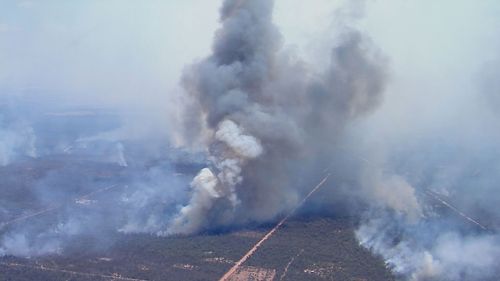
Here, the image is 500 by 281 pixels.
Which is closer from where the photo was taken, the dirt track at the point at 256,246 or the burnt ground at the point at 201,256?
the burnt ground at the point at 201,256

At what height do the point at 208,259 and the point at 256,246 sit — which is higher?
the point at 256,246

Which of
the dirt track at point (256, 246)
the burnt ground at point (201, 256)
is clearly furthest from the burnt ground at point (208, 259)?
the dirt track at point (256, 246)

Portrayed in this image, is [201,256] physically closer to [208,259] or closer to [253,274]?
[208,259]

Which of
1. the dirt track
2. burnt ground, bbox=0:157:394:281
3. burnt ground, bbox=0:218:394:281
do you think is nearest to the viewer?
burnt ground, bbox=0:218:394:281

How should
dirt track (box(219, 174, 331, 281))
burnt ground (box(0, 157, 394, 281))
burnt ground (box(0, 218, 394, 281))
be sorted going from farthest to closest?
dirt track (box(219, 174, 331, 281)), burnt ground (box(0, 157, 394, 281)), burnt ground (box(0, 218, 394, 281))

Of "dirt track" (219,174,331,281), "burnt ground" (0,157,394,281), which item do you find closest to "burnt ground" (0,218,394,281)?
"burnt ground" (0,157,394,281)

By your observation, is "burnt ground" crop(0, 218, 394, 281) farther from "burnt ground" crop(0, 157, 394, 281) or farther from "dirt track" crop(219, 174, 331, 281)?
"dirt track" crop(219, 174, 331, 281)

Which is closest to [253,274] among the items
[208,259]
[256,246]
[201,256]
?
[208,259]

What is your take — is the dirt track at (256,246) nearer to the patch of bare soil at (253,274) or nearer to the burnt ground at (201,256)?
the patch of bare soil at (253,274)

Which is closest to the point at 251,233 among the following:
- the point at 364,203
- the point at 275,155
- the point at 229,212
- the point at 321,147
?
the point at 229,212

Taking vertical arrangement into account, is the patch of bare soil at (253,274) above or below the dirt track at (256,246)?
below

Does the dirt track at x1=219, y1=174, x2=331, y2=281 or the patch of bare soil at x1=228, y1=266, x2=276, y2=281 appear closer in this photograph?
the patch of bare soil at x1=228, y1=266, x2=276, y2=281

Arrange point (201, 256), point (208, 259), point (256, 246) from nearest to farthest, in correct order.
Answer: point (208, 259) → point (201, 256) → point (256, 246)
